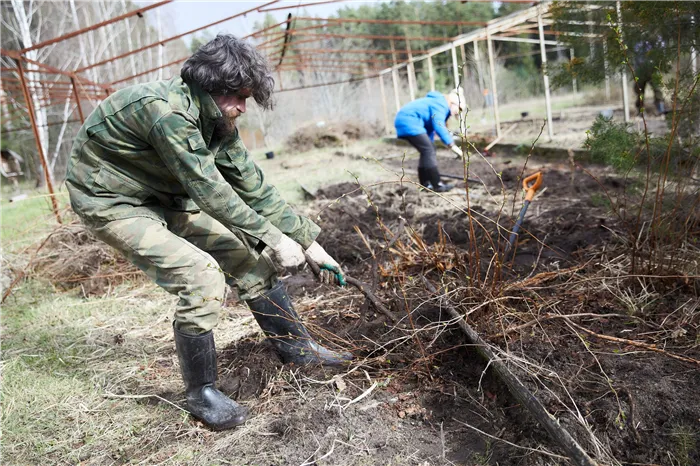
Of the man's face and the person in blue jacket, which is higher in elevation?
the man's face

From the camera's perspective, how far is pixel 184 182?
2.20 meters

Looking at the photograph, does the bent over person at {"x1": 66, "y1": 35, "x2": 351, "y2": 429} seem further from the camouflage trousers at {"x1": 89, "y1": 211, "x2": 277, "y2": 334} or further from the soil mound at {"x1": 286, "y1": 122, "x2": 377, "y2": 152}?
the soil mound at {"x1": 286, "y1": 122, "x2": 377, "y2": 152}

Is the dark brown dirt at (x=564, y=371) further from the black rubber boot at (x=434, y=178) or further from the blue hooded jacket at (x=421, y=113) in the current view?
the blue hooded jacket at (x=421, y=113)

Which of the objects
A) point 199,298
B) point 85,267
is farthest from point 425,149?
point 199,298

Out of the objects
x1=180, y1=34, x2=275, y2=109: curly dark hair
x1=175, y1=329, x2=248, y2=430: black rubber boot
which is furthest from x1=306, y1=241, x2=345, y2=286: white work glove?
x1=180, y1=34, x2=275, y2=109: curly dark hair

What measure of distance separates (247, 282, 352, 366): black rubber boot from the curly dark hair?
1.09 meters

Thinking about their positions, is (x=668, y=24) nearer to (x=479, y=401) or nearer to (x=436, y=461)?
(x=479, y=401)

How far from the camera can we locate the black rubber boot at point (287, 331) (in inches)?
109

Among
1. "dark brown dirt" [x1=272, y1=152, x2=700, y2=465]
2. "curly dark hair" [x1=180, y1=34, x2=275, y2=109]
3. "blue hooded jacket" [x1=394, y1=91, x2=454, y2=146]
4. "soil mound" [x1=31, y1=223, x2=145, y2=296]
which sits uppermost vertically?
"curly dark hair" [x1=180, y1=34, x2=275, y2=109]

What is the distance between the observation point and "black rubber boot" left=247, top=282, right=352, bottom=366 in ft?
9.07

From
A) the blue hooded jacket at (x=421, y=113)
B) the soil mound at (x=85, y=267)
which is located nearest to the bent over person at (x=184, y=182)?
the soil mound at (x=85, y=267)

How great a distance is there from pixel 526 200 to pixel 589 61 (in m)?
1.42

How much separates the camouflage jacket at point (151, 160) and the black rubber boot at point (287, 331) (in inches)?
14.9

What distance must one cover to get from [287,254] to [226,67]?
35.2 inches
